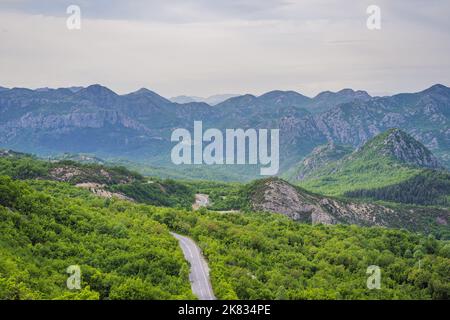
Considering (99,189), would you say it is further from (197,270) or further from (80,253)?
(197,270)

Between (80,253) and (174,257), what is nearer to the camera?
(80,253)

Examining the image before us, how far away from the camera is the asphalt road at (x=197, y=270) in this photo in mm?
48469

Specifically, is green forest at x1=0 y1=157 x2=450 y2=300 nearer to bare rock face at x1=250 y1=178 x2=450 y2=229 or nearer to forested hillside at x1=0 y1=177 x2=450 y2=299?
forested hillside at x1=0 y1=177 x2=450 y2=299

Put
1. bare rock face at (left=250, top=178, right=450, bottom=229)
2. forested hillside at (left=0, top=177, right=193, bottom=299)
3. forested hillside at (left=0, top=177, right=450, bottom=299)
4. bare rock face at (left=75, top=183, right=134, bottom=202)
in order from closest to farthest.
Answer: forested hillside at (left=0, top=177, right=193, bottom=299), forested hillside at (left=0, top=177, right=450, bottom=299), bare rock face at (left=75, top=183, right=134, bottom=202), bare rock face at (left=250, top=178, right=450, bottom=229)

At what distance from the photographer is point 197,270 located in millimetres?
55656

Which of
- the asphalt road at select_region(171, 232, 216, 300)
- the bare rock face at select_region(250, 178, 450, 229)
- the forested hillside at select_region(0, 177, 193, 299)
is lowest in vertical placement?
the bare rock face at select_region(250, 178, 450, 229)

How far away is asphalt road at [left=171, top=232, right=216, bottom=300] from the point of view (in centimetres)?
4847

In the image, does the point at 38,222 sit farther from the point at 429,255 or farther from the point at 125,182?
the point at 125,182

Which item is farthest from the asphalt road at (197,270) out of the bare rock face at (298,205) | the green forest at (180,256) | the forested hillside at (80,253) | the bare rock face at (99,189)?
the bare rock face at (298,205)

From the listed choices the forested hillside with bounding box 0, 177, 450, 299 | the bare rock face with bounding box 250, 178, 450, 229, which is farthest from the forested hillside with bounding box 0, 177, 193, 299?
the bare rock face with bounding box 250, 178, 450, 229

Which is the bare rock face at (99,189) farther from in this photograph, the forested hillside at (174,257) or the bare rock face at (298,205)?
the bare rock face at (298,205)

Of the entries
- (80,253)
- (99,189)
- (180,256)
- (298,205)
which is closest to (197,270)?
(180,256)

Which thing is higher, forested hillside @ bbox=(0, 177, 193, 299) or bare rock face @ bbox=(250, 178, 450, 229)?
forested hillside @ bbox=(0, 177, 193, 299)
